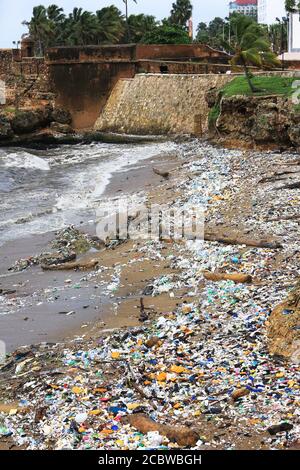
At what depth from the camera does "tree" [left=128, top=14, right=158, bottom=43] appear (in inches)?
2240

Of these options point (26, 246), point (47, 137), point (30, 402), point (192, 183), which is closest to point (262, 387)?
point (30, 402)

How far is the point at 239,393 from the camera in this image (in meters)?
5.98

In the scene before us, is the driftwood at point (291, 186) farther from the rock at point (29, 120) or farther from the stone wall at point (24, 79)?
the stone wall at point (24, 79)

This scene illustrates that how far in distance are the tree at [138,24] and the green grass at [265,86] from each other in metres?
29.0

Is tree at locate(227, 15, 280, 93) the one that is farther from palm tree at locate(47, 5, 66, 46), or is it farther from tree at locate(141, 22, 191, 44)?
palm tree at locate(47, 5, 66, 46)

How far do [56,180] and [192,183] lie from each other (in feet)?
28.0

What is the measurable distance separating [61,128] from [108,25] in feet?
59.8

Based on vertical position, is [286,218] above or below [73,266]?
above

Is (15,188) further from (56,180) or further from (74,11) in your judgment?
(74,11)

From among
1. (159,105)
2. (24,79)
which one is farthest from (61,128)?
(159,105)

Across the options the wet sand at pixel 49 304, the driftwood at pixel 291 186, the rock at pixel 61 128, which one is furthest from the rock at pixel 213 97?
the wet sand at pixel 49 304

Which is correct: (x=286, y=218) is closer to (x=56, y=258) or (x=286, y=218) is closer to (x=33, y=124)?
(x=56, y=258)

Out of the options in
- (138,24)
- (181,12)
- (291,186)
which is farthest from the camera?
(181,12)

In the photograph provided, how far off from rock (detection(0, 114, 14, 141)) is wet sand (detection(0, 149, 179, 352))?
2631 cm
